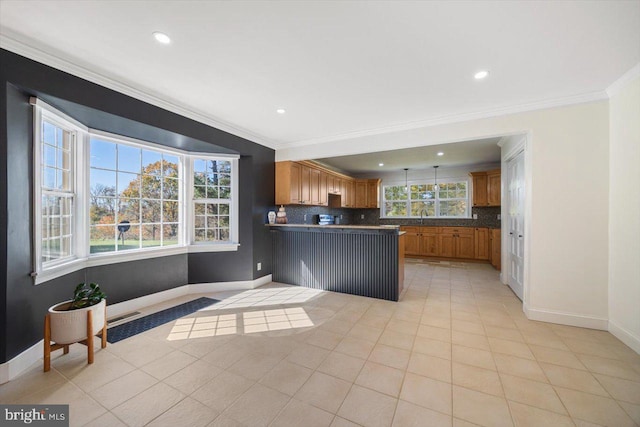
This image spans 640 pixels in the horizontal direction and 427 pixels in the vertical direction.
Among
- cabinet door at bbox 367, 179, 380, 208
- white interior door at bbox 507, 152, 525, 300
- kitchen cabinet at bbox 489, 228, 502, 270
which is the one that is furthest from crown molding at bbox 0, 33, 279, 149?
kitchen cabinet at bbox 489, 228, 502, 270

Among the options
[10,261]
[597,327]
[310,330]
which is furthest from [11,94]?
[597,327]

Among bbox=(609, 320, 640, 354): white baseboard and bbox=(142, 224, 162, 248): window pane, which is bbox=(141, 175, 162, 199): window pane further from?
bbox=(609, 320, 640, 354): white baseboard

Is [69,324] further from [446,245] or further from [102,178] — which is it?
[446,245]

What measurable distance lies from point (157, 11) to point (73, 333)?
8.48 ft

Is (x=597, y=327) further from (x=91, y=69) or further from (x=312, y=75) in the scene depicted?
(x=91, y=69)

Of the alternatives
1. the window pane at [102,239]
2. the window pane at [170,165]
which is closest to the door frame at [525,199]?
the window pane at [170,165]

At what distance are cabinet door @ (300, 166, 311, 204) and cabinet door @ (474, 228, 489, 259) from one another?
14.9 feet

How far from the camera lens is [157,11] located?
1.63 m

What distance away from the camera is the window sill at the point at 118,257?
7.64ft

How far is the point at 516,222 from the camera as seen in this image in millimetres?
3803

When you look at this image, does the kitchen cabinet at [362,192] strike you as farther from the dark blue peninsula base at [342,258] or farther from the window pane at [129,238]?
the window pane at [129,238]

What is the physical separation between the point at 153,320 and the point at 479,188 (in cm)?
725

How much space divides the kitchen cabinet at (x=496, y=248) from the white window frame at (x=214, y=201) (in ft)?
18.2

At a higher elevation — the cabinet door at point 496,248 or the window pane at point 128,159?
the window pane at point 128,159
